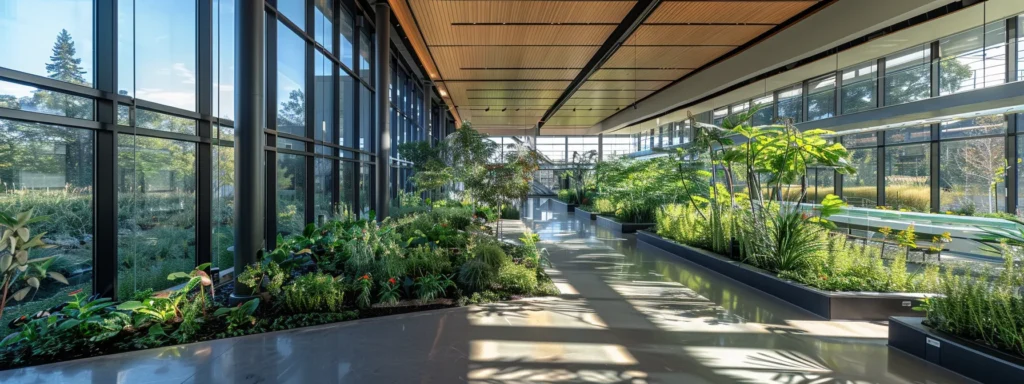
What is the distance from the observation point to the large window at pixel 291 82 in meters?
7.91

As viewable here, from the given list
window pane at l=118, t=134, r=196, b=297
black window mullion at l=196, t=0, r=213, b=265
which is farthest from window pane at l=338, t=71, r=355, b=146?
window pane at l=118, t=134, r=196, b=297

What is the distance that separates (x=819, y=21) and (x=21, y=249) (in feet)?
42.2

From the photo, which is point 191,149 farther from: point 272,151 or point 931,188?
point 931,188

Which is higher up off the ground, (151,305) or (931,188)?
(931,188)

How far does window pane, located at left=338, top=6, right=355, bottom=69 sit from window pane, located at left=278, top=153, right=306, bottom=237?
3.61 meters

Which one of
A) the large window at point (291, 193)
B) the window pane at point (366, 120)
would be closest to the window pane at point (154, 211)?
the large window at point (291, 193)

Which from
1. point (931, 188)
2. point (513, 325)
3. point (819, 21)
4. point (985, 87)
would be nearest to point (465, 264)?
point (513, 325)

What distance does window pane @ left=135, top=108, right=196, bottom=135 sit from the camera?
5.17 m

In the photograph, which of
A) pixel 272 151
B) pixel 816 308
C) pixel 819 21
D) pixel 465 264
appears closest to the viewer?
pixel 816 308

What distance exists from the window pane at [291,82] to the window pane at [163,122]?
188 cm

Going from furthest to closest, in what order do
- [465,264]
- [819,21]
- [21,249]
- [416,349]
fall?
[819,21]
[465,264]
[416,349]
[21,249]

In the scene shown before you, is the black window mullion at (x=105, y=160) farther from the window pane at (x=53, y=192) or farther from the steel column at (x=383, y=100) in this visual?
the steel column at (x=383, y=100)

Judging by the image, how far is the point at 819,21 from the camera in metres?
9.74

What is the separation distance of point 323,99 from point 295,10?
198 cm
